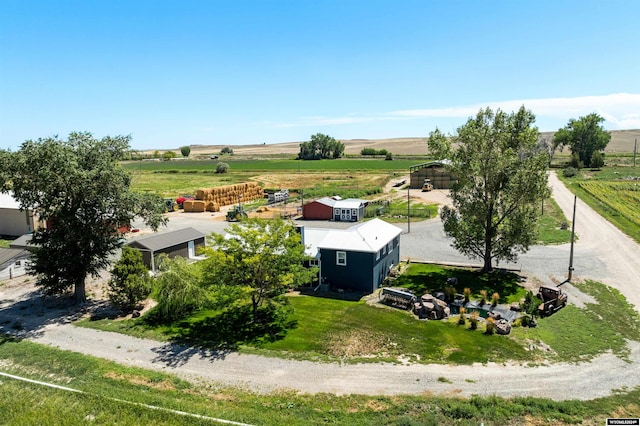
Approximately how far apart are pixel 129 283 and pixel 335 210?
112 ft

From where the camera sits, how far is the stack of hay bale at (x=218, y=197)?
6725 cm

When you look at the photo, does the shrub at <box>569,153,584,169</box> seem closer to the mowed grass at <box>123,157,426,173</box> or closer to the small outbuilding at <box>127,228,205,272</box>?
the mowed grass at <box>123,157,426,173</box>

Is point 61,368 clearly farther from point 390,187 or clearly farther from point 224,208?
A: point 390,187

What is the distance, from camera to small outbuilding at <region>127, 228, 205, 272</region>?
1326 inches

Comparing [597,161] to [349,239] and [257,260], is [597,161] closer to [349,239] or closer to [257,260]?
[349,239]

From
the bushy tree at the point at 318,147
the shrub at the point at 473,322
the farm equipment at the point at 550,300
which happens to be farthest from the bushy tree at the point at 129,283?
the bushy tree at the point at 318,147

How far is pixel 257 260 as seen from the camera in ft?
75.8

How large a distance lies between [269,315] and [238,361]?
584 cm

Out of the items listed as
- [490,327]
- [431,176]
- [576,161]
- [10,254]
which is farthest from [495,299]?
[576,161]

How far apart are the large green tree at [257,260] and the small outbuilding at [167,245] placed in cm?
1042

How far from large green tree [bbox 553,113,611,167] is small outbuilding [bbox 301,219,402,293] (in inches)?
4521

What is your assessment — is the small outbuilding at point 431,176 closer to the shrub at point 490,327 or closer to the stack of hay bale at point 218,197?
the stack of hay bale at point 218,197

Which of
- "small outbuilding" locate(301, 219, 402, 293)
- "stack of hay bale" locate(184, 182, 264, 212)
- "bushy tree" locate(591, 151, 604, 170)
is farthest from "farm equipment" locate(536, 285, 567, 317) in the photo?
"bushy tree" locate(591, 151, 604, 170)

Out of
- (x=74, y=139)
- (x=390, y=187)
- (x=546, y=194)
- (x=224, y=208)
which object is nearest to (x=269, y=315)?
(x=74, y=139)
